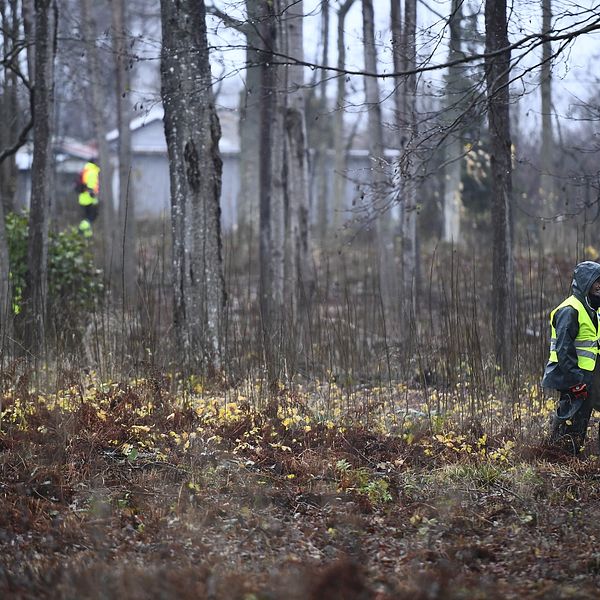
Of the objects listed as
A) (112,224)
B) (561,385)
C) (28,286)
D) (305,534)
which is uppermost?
(112,224)

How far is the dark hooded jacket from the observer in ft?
25.3

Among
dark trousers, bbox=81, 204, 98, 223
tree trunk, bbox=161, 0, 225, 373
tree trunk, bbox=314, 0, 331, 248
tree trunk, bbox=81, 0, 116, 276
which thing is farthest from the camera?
tree trunk, bbox=314, 0, 331, 248

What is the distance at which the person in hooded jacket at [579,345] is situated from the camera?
304 inches

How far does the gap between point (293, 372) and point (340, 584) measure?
4739mm

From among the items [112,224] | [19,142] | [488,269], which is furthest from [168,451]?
[488,269]

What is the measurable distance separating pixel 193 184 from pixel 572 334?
464cm

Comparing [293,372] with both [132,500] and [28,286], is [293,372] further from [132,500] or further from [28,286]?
[28,286]

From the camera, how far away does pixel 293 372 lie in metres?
9.39

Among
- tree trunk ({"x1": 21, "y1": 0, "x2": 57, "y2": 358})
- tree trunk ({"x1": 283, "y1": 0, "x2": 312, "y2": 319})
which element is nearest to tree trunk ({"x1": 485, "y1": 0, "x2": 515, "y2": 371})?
tree trunk ({"x1": 283, "y1": 0, "x2": 312, "y2": 319})

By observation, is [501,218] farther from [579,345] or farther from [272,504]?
[272,504]

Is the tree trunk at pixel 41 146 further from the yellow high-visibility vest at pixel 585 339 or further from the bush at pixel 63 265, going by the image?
the yellow high-visibility vest at pixel 585 339

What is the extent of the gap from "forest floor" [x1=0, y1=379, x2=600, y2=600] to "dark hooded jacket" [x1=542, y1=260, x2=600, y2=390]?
69 centimetres

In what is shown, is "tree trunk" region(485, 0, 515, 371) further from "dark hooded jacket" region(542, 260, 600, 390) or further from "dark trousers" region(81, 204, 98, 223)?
"dark trousers" region(81, 204, 98, 223)

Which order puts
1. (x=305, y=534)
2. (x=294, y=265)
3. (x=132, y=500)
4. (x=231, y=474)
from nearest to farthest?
(x=305, y=534) < (x=132, y=500) < (x=231, y=474) < (x=294, y=265)
